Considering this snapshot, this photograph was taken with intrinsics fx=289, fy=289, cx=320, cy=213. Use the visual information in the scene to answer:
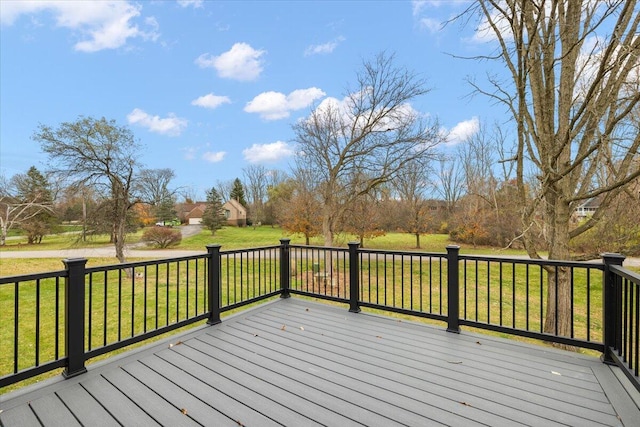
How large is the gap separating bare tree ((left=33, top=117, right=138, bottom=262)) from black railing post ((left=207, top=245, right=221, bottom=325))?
682 cm

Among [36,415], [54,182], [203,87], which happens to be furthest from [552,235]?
[203,87]

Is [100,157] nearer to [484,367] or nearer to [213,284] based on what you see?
[213,284]

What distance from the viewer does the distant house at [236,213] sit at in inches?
1358

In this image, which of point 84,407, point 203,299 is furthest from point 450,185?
point 84,407

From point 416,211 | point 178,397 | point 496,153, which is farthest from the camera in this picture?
point 416,211

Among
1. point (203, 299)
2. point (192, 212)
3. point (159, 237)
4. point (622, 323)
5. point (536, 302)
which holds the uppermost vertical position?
point (192, 212)

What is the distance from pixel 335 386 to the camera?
6.98 feet

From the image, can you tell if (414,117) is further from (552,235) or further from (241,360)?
(241,360)

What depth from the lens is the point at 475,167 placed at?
1496 cm

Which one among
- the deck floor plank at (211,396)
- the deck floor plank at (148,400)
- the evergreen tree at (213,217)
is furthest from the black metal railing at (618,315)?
the evergreen tree at (213,217)

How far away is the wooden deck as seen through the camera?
1.77 m

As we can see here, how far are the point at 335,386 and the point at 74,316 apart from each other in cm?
208

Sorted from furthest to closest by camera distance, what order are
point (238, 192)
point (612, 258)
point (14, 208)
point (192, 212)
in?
point (192, 212) < point (238, 192) < point (14, 208) < point (612, 258)

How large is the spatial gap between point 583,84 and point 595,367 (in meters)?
4.29
